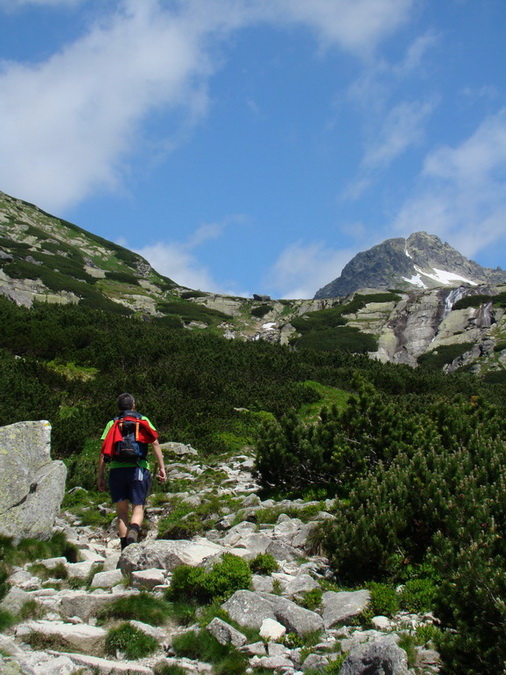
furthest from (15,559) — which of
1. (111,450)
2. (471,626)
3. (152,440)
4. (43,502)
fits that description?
(471,626)

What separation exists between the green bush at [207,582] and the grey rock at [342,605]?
33.1 inches

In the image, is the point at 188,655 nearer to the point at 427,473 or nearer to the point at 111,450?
the point at 111,450

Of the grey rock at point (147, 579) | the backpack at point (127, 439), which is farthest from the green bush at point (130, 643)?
the backpack at point (127, 439)

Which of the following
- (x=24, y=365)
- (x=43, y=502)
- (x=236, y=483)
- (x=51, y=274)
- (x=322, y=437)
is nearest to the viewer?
(x=43, y=502)

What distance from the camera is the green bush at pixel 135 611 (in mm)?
4668

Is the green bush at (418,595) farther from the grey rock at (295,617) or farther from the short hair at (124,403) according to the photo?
the short hair at (124,403)

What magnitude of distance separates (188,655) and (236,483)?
683 cm

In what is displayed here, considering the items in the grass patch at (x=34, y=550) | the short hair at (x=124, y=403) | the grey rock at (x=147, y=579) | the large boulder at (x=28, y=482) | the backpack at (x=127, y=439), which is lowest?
the grey rock at (x=147, y=579)

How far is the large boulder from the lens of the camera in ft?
21.0

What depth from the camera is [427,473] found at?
6.86m

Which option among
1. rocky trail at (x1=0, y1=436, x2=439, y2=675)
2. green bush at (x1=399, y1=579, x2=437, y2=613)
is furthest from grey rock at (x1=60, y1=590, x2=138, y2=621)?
green bush at (x1=399, y1=579, x2=437, y2=613)

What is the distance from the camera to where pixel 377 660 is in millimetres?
3576

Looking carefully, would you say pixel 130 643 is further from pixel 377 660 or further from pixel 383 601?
pixel 383 601

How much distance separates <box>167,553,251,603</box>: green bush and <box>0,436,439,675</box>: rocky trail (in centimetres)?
14
